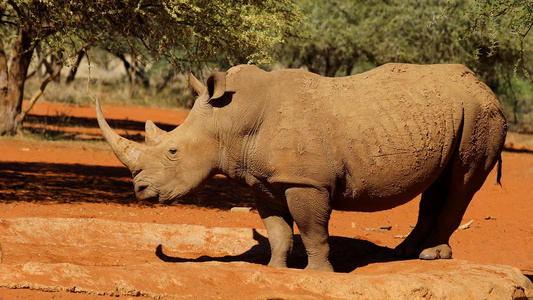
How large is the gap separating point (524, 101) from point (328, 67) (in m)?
20.7

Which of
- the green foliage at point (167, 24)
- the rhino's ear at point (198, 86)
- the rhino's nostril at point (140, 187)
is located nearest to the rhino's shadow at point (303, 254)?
the rhino's nostril at point (140, 187)

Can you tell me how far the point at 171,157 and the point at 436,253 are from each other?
287cm

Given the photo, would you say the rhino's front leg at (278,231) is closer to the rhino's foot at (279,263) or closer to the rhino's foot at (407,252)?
the rhino's foot at (279,263)

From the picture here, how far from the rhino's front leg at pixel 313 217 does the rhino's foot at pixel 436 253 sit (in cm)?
114

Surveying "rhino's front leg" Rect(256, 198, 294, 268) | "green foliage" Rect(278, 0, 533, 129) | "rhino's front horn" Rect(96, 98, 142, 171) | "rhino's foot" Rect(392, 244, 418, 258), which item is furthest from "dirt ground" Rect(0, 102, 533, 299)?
"green foliage" Rect(278, 0, 533, 129)

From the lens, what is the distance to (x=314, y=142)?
21.6 ft

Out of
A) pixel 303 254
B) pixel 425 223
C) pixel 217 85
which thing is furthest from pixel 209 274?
pixel 425 223

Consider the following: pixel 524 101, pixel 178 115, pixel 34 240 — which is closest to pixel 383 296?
pixel 34 240

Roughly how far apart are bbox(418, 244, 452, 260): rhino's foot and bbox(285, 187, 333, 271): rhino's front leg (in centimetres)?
114

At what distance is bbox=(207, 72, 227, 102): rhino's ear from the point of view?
263 inches

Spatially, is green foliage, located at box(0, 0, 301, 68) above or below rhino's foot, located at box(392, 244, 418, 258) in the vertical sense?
above

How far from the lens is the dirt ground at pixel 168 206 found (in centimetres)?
952

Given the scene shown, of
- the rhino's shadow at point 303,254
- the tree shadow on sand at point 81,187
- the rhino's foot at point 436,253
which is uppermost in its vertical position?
the rhino's foot at point 436,253

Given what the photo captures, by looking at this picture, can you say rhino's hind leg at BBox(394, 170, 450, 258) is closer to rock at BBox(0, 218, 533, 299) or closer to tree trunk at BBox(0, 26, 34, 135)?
rock at BBox(0, 218, 533, 299)
